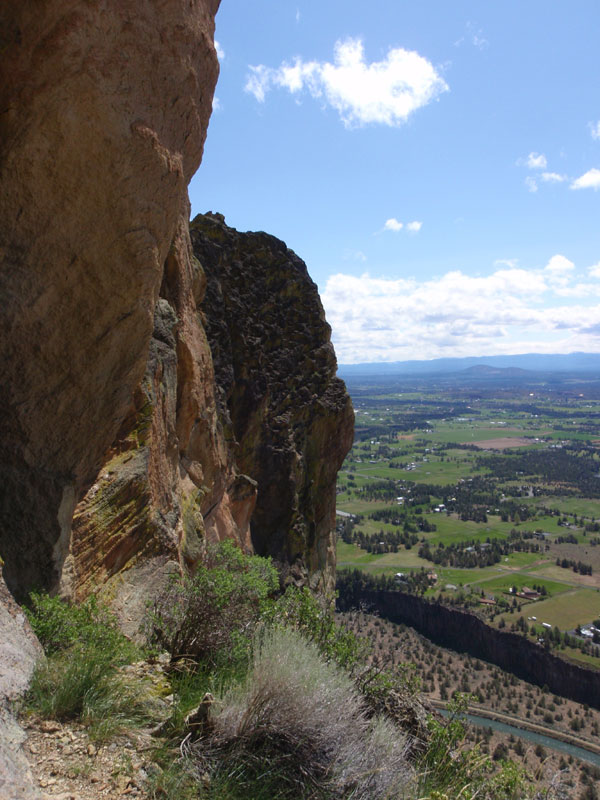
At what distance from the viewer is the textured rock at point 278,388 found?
2197 centimetres

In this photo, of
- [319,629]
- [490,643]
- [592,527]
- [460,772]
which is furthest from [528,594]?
[460,772]

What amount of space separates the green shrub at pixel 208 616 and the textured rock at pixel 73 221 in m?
1.63

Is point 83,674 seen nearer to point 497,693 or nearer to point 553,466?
point 497,693

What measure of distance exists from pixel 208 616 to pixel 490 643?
62251 millimetres

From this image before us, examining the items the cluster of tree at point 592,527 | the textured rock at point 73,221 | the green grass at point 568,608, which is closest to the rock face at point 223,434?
the textured rock at point 73,221

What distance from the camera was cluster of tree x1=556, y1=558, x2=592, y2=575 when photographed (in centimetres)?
8665

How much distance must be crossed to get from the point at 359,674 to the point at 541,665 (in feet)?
190

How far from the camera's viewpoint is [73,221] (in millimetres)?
7133

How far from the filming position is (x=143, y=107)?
24.2 ft

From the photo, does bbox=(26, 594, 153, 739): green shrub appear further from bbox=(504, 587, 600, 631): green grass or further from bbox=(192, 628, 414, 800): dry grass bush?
bbox=(504, 587, 600, 631): green grass

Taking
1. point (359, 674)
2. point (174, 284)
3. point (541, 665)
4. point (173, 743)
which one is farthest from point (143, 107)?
point (541, 665)

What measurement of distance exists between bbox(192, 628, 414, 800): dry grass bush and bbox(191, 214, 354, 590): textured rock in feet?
48.6

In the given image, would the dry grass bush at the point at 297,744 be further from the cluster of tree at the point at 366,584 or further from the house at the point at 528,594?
the house at the point at 528,594

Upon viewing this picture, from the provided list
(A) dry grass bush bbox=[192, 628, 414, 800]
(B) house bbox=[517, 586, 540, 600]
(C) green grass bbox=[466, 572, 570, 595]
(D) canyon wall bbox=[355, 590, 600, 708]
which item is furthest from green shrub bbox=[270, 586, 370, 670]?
(C) green grass bbox=[466, 572, 570, 595]
